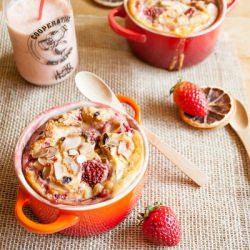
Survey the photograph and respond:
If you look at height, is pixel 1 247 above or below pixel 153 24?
below

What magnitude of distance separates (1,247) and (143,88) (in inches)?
20.2

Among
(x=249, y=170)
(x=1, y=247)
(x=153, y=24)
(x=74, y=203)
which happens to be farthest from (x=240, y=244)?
(x=153, y=24)

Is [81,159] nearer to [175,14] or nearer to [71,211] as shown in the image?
[71,211]

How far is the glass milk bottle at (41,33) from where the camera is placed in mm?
976

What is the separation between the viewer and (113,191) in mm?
740

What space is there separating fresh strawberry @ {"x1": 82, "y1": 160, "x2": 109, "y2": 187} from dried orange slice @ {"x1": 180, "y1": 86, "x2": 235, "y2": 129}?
1.02 feet

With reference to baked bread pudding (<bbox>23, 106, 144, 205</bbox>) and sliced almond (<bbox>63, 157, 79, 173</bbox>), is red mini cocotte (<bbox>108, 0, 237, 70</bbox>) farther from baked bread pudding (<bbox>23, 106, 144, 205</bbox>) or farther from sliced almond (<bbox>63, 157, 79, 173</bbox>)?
sliced almond (<bbox>63, 157, 79, 173</bbox>)

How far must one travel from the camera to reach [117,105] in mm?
953

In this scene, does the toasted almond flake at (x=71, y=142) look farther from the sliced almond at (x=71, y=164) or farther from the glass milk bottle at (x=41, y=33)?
the glass milk bottle at (x=41, y=33)

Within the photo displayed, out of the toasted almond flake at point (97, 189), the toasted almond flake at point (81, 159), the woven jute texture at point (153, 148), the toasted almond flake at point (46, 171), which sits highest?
the toasted almond flake at point (81, 159)

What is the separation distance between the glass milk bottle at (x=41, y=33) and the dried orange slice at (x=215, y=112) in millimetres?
320

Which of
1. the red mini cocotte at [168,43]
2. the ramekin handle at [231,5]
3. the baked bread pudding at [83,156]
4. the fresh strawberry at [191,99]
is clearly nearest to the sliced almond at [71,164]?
the baked bread pudding at [83,156]

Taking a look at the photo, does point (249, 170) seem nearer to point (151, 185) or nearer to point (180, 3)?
point (151, 185)

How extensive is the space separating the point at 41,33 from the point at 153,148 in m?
0.36
